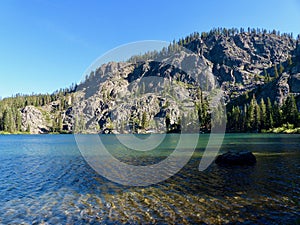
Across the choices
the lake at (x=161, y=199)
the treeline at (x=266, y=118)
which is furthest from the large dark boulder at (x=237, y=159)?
the treeline at (x=266, y=118)

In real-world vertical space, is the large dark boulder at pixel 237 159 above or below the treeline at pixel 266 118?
below

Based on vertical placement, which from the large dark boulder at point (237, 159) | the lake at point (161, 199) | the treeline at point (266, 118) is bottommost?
the lake at point (161, 199)

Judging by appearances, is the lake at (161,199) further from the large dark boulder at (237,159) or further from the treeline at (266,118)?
the treeline at (266,118)

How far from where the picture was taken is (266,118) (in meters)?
164

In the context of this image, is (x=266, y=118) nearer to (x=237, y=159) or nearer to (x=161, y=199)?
(x=237, y=159)

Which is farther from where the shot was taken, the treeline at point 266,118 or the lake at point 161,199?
the treeline at point 266,118

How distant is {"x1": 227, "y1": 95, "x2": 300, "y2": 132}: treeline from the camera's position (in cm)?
14788

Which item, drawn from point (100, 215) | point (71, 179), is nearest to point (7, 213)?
point (100, 215)

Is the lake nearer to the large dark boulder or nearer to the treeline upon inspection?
the large dark boulder

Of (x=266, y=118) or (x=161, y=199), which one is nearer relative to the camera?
(x=161, y=199)

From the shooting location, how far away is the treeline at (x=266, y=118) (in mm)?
147875

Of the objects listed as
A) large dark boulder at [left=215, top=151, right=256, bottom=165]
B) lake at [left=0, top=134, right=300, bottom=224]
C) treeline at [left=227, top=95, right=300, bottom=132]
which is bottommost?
lake at [left=0, top=134, right=300, bottom=224]

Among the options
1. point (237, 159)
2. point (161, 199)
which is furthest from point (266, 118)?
point (161, 199)

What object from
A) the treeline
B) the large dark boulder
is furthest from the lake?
the treeline
